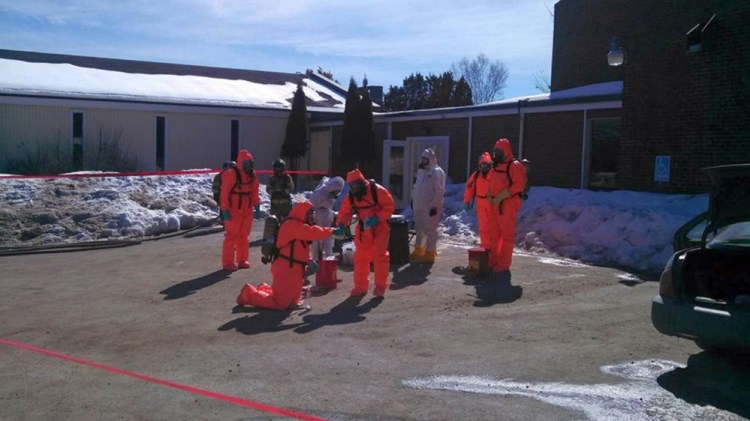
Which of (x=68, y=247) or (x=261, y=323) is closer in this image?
(x=261, y=323)

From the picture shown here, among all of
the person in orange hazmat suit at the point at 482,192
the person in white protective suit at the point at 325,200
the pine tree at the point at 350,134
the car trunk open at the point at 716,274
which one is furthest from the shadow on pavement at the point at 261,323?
the pine tree at the point at 350,134

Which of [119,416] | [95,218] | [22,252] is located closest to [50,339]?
A: [119,416]

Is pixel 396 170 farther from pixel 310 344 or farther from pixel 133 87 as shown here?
pixel 310 344

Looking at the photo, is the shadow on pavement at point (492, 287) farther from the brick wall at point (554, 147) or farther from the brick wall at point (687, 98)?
the brick wall at point (554, 147)

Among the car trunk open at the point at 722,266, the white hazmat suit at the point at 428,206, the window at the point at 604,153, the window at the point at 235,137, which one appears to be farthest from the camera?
the window at the point at 235,137

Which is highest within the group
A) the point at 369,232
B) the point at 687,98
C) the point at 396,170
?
the point at 687,98

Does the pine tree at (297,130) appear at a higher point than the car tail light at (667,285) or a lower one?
higher

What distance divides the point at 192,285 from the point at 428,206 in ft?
14.5

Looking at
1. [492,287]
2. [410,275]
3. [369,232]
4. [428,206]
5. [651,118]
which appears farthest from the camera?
[651,118]

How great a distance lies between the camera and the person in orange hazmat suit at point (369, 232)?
1004 cm

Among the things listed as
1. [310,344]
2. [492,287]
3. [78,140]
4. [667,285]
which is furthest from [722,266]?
[78,140]

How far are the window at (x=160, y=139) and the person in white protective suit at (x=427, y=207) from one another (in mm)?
17494

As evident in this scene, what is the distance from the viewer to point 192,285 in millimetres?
11188

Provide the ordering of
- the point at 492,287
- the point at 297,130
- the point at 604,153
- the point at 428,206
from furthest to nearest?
the point at 297,130
the point at 604,153
the point at 428,206
the point at 492,287
